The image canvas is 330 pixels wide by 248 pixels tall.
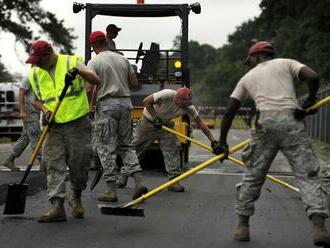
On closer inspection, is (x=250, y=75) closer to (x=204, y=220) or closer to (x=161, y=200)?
(x=204, y=220)

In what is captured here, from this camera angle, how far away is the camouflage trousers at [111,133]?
27.9 ft

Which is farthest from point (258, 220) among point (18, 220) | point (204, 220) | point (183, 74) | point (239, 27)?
point (239, 27)

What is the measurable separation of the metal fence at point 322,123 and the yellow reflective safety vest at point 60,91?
14.8 meters

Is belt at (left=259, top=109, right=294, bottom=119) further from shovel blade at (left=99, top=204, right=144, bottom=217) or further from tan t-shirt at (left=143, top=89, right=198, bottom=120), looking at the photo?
tan t-shirt at (left=143, top=89, right=198, bottom=120)

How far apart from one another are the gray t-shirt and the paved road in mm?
1275

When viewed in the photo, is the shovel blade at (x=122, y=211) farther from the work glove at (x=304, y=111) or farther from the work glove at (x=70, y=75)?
the work glove at (x=304, y=111)

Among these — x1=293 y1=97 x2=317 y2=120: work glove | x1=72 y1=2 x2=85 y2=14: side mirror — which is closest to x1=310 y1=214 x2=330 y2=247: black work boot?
x1=293 y1=97 x2=317 y2=120: work glove

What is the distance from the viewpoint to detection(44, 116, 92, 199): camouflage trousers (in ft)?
24.4

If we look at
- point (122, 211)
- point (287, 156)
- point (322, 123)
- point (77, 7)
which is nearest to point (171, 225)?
point (122, 211)

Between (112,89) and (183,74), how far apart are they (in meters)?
4.53

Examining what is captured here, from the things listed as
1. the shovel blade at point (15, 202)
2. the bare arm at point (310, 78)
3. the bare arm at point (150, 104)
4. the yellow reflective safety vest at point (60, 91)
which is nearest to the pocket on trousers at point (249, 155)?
the bare arm at point (310, 78)

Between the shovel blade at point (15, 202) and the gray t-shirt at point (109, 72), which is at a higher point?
the gray t-shirt at point (109, 72)

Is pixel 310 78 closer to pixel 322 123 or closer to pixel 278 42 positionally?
pixel 322 123

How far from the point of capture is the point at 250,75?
6.33 metres
